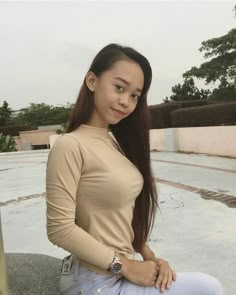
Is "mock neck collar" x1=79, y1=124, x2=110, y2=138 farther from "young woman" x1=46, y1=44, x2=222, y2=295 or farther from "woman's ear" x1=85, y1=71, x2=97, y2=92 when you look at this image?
"woman's ear" x1=85, y1=71, x2=97, y2=92

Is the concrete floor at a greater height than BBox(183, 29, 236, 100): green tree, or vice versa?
BBox(183, 29, 236, 100): green tree

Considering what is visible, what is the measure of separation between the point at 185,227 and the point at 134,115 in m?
2.60

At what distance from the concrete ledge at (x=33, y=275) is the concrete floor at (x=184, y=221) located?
47.6 inches

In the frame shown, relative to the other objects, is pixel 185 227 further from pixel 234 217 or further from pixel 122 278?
pixel 122 278

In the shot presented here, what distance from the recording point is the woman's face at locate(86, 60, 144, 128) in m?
1.26

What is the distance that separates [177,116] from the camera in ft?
44.1

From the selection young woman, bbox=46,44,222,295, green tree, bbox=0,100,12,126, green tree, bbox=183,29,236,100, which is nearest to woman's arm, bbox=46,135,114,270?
young woman, bbox=46,44,222,295

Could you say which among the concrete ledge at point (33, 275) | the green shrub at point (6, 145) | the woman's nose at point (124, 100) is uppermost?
the woman's nose at point (124, 100)

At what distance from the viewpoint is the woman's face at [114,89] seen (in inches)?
49.6

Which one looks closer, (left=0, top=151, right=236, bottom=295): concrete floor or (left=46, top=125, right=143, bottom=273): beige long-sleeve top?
(left=46, top=125, right=143, bottom=273): beige long-sleeve top

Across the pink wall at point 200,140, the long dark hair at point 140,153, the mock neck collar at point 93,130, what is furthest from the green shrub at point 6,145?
the mock neck collar at point 93,130

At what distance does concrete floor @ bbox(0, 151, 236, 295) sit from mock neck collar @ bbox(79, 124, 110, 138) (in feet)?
5.11

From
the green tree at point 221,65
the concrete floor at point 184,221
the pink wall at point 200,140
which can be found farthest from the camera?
the green tree at point 221,65

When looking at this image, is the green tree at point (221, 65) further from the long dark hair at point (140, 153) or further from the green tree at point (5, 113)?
the green tree at point (5, 113)
